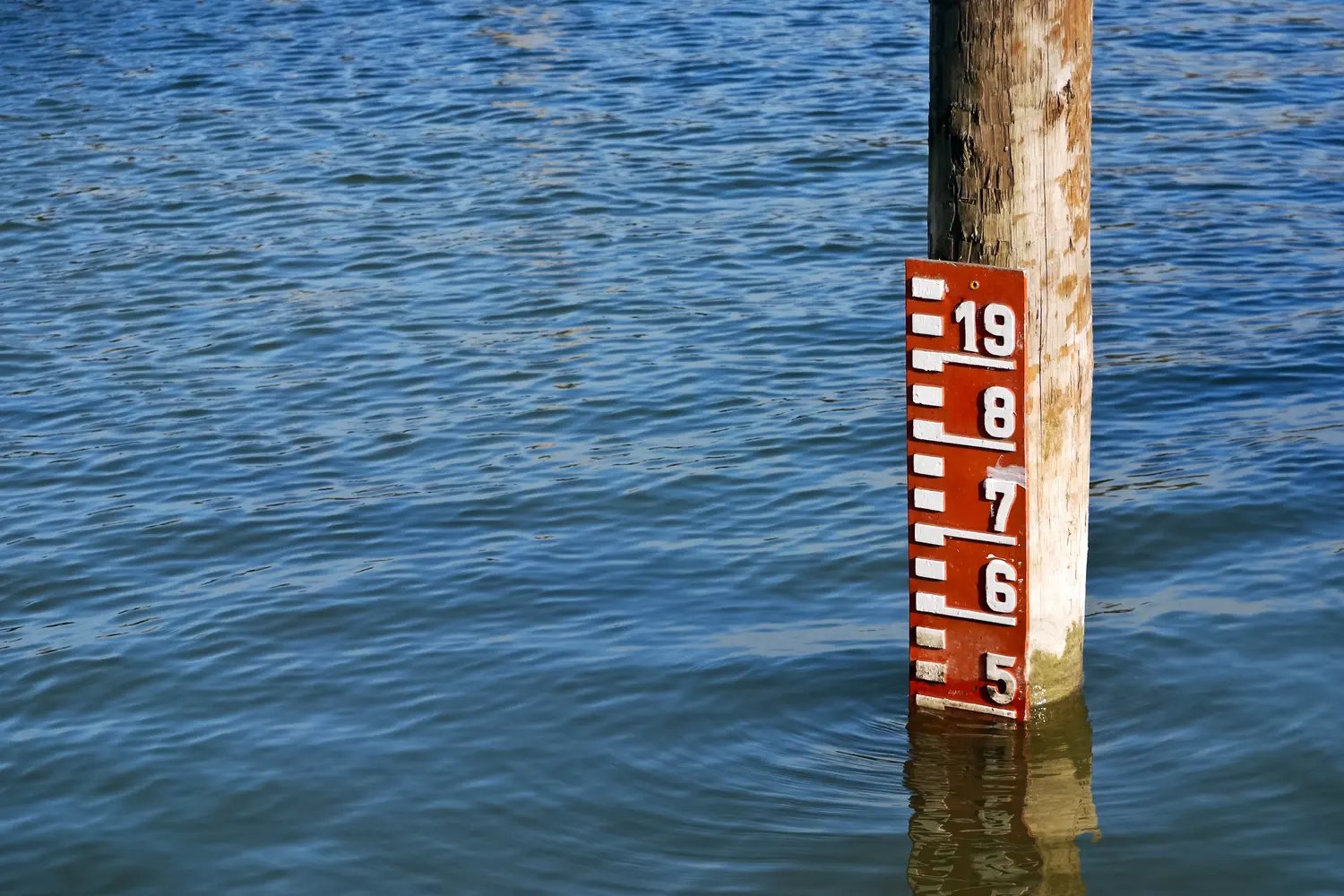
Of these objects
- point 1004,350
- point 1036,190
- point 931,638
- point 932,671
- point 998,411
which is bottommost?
point 932,671

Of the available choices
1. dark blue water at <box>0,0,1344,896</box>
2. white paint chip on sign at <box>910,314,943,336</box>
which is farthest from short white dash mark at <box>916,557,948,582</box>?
white paint chip on sign at <box>910,314,943,336</box>

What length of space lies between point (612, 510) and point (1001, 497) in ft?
8.97

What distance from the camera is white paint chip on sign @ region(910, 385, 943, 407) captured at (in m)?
4.91

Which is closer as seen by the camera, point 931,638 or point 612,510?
point 931,638

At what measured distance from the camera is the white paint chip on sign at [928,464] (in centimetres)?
498

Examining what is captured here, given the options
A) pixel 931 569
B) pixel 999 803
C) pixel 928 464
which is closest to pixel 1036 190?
pixel 928 464

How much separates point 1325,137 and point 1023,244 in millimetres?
8954

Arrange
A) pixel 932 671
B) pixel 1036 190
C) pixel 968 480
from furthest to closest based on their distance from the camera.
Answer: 1. pixel 932 671
2. pixel 968 480
3. pixel 1036 190

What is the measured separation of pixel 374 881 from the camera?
191 inches

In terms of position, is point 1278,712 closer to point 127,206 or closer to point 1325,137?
point 1325,137

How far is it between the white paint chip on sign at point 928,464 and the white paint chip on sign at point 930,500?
56 millimetres

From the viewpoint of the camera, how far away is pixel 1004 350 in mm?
4805

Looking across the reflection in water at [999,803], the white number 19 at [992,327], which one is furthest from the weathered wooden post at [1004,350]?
the reflection in water at [999,803]

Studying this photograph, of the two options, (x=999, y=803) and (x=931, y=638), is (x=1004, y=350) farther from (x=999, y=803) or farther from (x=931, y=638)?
(x=999, y=803)
